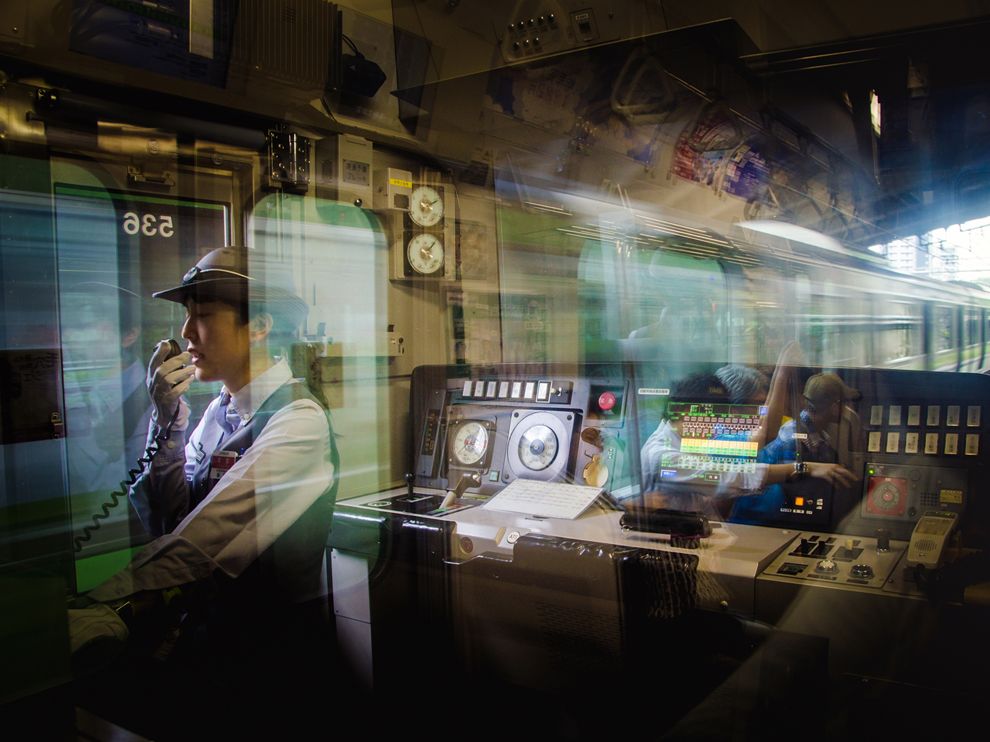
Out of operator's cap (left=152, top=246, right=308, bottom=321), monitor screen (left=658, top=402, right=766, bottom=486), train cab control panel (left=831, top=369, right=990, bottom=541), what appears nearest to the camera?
train cab control panel (left=831, top=369, right=990, bottom=541)

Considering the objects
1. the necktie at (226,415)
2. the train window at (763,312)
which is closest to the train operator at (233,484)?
the necktie at (226,415)

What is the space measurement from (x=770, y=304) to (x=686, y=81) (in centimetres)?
186

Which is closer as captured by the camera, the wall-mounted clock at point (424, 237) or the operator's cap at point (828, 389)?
the operator's cap at point (828, 389)

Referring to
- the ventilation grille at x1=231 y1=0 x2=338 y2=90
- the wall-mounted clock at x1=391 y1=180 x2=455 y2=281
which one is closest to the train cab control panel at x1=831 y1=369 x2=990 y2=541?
the wall-mounted clock at x1=391 y1=180 x2=455 y2=281

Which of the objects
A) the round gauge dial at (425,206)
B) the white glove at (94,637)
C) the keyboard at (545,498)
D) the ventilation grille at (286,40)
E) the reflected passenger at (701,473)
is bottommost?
the white glove at (94,637)

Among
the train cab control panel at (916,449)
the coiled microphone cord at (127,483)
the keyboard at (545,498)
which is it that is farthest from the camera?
the keyboard at (545,498)

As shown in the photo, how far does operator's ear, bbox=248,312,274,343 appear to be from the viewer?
2934 mm

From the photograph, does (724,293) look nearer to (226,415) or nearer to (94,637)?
(226,415)

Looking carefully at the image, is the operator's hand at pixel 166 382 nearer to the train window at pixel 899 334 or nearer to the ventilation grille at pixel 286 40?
the ventilation grille at pixel 286 40

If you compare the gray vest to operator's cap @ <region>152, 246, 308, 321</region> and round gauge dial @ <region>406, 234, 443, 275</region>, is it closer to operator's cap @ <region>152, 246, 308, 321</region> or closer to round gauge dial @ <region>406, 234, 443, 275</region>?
operator's cap @ <region>152, 246, 308, 321</region>

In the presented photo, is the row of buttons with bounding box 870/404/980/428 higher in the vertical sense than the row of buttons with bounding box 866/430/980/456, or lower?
higher

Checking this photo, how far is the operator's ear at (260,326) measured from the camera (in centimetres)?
293

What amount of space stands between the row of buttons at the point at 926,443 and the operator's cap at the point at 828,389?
17cm

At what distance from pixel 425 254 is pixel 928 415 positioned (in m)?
2.49
